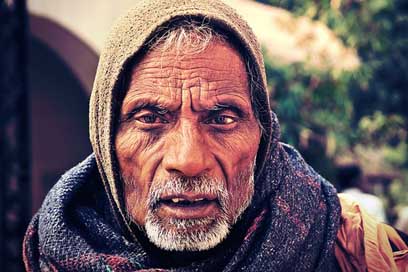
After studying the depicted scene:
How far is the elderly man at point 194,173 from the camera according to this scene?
1.88 metres

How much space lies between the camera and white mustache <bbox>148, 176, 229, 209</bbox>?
183cm

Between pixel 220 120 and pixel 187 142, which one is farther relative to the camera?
pixel 220 120

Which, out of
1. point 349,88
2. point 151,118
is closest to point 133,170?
point 151,118

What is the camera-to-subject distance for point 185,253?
6.50ft

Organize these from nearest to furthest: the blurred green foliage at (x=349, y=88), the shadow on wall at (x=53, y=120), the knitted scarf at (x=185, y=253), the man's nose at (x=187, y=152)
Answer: the man's nose at (x=187, y=152)
the knitted scarf at (x=185, y=253)
the blurred green foliage at (x=349, y=88)
the shadow on wall at (x=53, y=120)

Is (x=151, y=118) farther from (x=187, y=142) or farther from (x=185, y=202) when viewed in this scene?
(x=185, y=202)

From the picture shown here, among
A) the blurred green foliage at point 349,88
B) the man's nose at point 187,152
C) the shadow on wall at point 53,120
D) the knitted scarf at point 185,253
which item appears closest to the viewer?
the man's nose at point 187,152

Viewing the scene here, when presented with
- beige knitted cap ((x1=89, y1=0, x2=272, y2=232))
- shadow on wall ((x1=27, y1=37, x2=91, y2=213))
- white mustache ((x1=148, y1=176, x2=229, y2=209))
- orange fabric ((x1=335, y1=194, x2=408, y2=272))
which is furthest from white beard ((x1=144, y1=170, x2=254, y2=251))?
shadow on wall ((x1=27, y1=37, x2=91, y2=213))

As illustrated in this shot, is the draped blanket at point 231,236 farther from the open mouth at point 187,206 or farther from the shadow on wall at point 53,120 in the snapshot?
the shadow on wall at point 53,120

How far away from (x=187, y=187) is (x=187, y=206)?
0.23 ft

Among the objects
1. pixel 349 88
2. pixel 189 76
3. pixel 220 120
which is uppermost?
pixel 349 88

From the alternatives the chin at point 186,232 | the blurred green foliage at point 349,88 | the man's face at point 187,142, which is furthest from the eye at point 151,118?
the blurred green foliage at point 349,88

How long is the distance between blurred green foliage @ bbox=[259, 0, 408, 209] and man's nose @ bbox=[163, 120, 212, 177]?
4.24 metres

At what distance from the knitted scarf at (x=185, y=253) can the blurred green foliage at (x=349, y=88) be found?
4016 mm
